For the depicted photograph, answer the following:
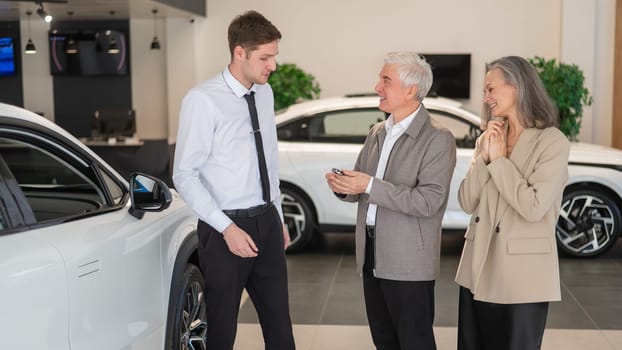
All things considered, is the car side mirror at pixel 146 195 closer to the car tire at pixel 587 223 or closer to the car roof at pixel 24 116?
the car roof at pixel 24 116

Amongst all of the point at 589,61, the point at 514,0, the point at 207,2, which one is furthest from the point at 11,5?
the point at 589,61

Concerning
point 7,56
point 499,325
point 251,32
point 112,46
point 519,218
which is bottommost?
point 499,325

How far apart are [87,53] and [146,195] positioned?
1280cm

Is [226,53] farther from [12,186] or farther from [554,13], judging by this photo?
[12,186]

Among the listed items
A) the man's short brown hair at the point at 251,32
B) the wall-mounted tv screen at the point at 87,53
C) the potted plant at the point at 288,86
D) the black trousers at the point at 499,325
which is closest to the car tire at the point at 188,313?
the man's short brown hair at the point at 251,32

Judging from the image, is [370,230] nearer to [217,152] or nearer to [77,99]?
[217,152]

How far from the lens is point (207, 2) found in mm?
14359

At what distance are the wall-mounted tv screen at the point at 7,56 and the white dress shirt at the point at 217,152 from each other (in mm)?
13341

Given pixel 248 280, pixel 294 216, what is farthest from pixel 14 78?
pixel 248 280

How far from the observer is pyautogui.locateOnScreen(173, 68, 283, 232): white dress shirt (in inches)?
135

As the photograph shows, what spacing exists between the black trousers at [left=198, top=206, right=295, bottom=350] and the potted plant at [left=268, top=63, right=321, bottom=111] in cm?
857

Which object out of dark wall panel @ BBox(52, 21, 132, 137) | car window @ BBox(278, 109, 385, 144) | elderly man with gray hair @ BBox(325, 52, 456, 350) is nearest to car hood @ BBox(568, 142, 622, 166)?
car window @ BBox(278, 109, 385, 144)

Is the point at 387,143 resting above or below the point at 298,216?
above

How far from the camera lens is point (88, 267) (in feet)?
9.30
